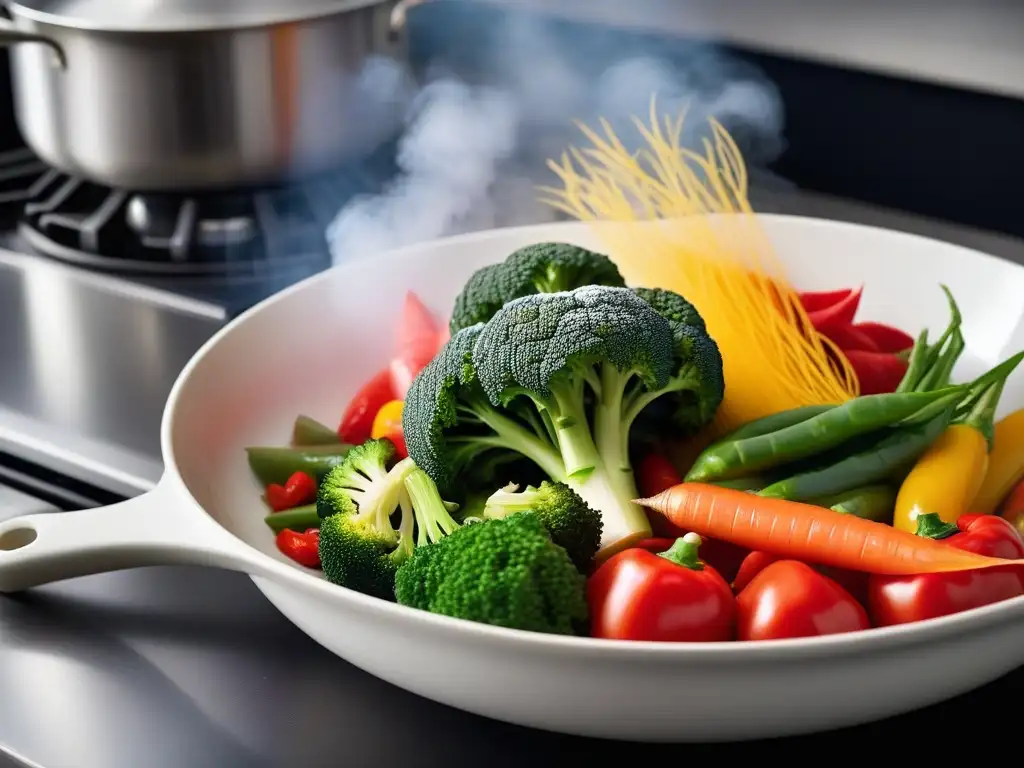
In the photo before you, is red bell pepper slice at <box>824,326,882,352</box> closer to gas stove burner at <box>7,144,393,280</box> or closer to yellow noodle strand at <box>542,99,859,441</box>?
yellow noodle strand at <box>542,99,859,441</box>

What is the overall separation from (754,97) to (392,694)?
45.8 inches

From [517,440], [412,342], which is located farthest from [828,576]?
[412,342]

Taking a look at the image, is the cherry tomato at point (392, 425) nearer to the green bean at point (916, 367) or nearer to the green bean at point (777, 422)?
the green bean at point (777, 422)

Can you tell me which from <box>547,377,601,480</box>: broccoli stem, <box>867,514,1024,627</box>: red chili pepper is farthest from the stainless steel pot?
<box>867,514,1024,627</box>: red chili pepper

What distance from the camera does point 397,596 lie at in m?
Result: 0.84

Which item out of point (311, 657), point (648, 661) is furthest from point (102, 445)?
point (648, 661)

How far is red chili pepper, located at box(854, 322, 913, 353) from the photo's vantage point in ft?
3.97

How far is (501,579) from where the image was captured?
0.79 metres

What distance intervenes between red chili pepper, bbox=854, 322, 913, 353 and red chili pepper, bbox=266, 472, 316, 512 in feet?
1.80

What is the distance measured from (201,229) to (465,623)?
97cm

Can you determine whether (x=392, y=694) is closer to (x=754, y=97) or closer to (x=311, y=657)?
(x=311, y=657)

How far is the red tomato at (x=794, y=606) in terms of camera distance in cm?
79

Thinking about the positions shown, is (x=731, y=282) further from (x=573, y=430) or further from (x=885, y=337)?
(x=573, y=430)

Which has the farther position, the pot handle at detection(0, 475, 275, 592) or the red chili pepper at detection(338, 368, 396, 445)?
the red chili pepper at detection(338, 368, 396, 445)
